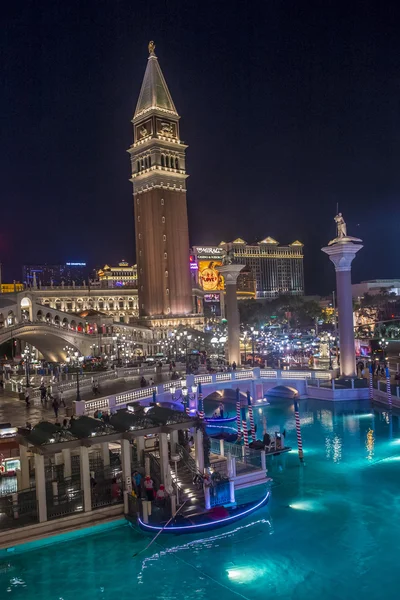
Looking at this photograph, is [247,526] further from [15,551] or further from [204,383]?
[204,383]

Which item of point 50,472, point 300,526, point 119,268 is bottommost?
point 300,526

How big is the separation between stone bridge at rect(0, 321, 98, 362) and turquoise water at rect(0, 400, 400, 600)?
3906 cm

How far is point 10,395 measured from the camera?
33406 mm

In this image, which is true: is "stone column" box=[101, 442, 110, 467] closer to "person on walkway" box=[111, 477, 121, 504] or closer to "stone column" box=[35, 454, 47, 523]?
"person on walkway" box=[111, 477, 121, 504]

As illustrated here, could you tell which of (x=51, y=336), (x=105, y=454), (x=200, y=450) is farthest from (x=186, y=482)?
(x=51, y=336)

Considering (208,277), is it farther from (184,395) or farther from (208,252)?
(184,395)

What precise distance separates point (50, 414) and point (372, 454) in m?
14.6

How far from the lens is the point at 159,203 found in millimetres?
83250

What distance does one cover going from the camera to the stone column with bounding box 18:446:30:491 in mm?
16562

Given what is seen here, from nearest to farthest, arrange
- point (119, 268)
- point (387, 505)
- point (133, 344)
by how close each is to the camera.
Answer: point (387, 505), point (133, 344), point (119, 268)

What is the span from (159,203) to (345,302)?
5034 cm

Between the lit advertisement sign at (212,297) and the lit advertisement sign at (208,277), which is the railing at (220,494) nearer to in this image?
the lit advertisement sign at (212,297)

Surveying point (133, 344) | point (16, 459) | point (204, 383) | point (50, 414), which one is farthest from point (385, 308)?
point (16, 459)

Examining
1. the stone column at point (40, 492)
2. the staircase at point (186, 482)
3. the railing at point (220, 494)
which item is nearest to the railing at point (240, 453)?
the staircase at point (186, 482)
